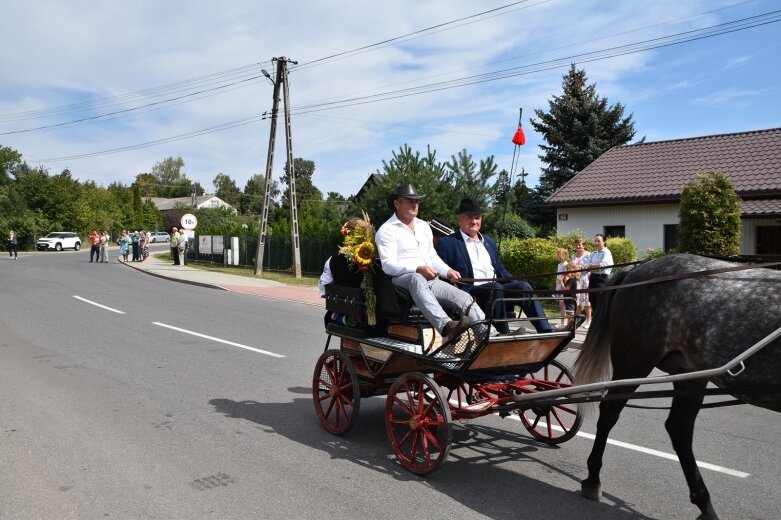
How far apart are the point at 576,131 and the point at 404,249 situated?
26.4 meters

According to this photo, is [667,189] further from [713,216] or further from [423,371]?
[423,371]

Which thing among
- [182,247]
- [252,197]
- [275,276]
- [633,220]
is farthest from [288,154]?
[252,197]

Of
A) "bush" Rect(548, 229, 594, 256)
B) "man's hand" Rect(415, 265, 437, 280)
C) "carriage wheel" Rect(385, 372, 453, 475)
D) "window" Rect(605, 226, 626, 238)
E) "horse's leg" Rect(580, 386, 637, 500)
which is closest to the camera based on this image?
"horse's leg" Rect(580, 386, 637, 500)

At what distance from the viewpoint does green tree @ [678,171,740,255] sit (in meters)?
13.6

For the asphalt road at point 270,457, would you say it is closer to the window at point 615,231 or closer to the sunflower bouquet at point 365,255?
the sunflower bouquet at point 365,255

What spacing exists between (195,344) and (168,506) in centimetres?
625

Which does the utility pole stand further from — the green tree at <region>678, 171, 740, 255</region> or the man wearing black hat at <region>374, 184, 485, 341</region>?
the man wearing black hat at <region>374, 184, 485, 341</region>

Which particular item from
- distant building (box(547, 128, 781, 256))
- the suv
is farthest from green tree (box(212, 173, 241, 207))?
distant building (box(547, 128, 781, 256))

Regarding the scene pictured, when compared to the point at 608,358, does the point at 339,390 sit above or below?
below

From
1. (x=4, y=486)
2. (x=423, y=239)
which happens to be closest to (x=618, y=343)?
(x=423, y=239)

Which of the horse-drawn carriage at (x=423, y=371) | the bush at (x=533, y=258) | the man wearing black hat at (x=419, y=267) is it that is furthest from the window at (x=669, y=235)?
the man wearing black hat at (x=419, y=267)

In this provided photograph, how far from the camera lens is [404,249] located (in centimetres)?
539

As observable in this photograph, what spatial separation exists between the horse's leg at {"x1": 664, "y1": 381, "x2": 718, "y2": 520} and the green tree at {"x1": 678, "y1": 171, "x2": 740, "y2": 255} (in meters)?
10.7

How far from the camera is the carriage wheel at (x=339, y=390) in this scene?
17.8 ft
